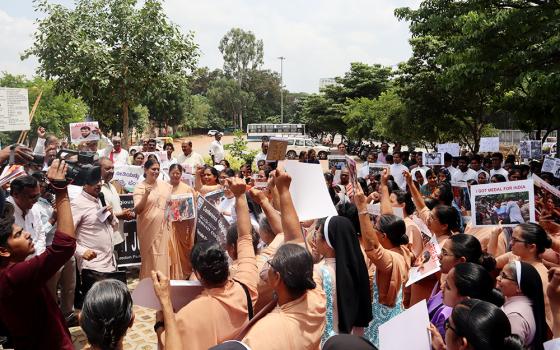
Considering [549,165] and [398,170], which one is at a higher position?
[549,165]

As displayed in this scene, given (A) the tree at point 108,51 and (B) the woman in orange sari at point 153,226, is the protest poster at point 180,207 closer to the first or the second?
(B) the woman in orange sari at point 153,226

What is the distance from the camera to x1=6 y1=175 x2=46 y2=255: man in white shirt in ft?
13.0

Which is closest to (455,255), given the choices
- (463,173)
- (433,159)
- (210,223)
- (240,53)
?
(210,223)

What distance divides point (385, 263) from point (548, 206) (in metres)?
2.32

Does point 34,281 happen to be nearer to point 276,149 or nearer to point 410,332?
point 410,332

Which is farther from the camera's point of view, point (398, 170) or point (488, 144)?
point (488, 144)

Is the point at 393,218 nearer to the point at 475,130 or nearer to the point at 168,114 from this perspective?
the point at 475,130

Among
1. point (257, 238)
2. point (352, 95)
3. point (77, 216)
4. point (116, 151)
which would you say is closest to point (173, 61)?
point (116, 151)

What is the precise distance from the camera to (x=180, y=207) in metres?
5.00

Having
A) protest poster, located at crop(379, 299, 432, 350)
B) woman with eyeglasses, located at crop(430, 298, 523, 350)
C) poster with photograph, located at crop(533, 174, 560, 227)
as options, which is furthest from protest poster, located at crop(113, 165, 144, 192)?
woman with eyeglasses, located at crop(430, 298, 523, 350)

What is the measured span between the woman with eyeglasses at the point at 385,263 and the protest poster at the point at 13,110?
6.89 m

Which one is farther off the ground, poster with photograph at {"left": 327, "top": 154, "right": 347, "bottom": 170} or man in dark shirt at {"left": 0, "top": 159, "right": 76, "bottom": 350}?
poster with photograph at {"left": 327, "top": 154, "right": 347, "bottom": 170}

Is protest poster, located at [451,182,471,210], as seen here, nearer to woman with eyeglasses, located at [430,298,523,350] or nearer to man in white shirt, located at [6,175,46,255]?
woman with eyeglasses, located at [430,298,523,350]

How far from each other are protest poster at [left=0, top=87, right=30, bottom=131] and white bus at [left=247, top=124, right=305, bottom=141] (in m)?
41.6
